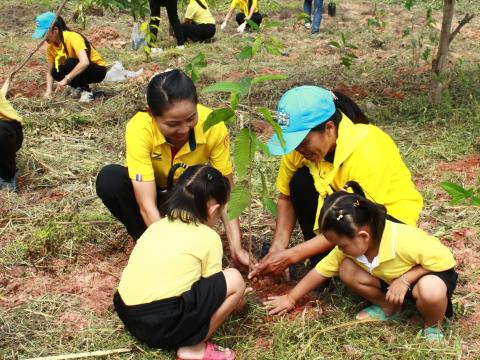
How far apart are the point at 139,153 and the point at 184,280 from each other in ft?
2.24

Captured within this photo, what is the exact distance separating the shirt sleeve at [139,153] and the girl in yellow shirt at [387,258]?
853mm

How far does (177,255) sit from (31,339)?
74 centimetres

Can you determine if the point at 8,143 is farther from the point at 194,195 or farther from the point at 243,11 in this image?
the point at 243,11

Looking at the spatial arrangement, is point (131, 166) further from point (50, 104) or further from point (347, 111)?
point (50, 104)

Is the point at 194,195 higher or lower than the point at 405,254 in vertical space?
higher

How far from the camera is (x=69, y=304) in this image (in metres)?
2.51

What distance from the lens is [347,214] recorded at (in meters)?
1.97

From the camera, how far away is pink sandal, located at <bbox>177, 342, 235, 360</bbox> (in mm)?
2119

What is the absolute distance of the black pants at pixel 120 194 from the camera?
2.66 metres

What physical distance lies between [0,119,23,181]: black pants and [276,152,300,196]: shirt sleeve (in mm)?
1916

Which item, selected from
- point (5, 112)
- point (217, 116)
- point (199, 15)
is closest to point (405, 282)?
point (217, 116)

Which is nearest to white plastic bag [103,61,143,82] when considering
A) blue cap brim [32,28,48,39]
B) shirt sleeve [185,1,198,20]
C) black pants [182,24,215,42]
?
blue cap brim [32,28,48,39]

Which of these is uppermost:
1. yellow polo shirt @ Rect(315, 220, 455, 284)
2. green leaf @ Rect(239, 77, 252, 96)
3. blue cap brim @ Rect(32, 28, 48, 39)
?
green leaf @ Rect(239, 77, 252, 96)

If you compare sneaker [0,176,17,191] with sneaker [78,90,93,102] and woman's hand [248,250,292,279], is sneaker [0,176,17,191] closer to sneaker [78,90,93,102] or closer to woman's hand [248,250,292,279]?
sneaker [78,90,93,102]
